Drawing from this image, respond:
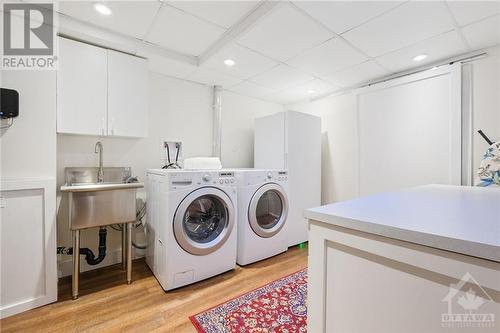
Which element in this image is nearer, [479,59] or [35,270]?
[35,270]

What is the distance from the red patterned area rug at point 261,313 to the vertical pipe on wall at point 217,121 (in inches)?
70.8

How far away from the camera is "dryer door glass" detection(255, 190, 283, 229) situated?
248cm

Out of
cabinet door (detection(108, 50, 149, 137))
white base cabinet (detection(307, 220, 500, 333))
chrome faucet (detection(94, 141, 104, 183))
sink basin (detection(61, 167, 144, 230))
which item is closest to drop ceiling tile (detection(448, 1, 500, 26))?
white base cabinet (detection(307, 220, 500, 333))

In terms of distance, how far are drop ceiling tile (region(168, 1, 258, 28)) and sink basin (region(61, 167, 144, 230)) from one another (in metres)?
1.46

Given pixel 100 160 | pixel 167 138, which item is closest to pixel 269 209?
pixel 167 138

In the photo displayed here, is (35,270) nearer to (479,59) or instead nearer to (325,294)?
(325,294)

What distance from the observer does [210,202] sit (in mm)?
2123

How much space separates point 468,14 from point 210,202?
8.30 feet

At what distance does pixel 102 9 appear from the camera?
1.56m

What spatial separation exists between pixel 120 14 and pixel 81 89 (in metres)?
0.73

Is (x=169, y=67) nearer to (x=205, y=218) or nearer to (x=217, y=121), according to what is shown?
(x=217, y=121)

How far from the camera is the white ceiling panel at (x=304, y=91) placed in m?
2.90

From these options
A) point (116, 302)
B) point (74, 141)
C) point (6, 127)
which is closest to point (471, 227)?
point (116, 302)

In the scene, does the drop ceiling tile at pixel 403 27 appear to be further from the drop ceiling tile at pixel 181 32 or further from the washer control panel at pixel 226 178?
the washer control panel at pixel 226 178
